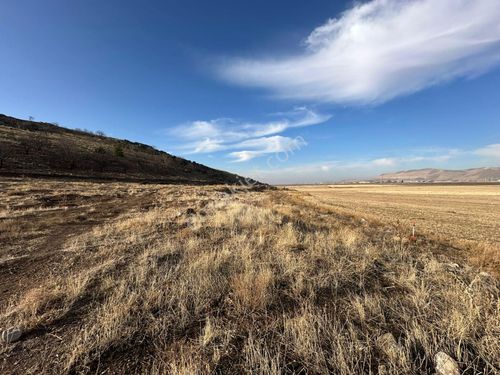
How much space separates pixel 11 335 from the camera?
3.74 m

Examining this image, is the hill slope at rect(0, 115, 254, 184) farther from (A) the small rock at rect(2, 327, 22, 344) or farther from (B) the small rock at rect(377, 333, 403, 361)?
(B) the small rock at rect(377, 333, 403, 361)

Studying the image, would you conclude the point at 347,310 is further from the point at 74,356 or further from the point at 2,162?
the point at 2,162

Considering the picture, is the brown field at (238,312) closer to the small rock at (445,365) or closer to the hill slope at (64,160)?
the small rock at (445,365)

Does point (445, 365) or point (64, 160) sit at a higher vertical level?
point (64, 160)

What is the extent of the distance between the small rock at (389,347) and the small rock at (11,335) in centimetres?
508

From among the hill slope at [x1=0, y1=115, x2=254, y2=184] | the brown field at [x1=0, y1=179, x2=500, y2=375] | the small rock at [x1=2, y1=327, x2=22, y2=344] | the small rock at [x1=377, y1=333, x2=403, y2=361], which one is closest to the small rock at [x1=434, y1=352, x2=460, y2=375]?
the brown field at [x1=0, y1=179, x2=500, y2=375]

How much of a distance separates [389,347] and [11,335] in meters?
5.24

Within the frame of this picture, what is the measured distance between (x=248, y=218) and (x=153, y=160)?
81903mm

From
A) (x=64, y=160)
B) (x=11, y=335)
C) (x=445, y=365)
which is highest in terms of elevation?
(x=64, y=160)

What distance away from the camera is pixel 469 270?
760 cm

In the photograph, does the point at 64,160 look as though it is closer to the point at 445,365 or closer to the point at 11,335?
the point at 11,335

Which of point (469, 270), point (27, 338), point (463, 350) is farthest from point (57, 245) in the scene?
point (469, 270)

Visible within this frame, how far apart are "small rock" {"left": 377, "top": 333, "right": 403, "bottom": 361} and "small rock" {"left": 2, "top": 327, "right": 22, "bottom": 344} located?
16.7 ft

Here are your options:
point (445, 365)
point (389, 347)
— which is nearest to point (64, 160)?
point (389, 347)
